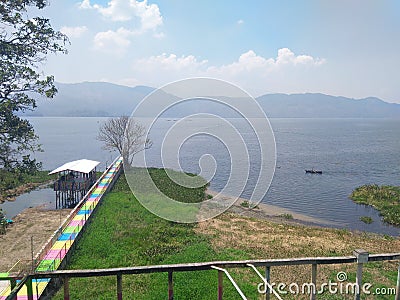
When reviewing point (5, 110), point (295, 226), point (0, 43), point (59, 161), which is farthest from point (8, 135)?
point (59, 161)

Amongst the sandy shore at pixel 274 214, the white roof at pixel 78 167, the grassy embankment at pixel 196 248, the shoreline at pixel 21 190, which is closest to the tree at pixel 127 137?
the white roof at pixel 78 167

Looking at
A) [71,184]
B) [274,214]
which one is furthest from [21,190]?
[274,214]

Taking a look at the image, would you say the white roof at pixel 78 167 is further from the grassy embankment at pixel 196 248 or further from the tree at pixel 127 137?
the tree at pixel 127 137

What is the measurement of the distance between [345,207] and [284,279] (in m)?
18.6

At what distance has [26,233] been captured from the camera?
18359 mm

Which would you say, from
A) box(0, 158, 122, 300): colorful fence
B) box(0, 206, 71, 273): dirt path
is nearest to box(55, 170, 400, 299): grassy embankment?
box(0, 158, 122, 300): colorful fence

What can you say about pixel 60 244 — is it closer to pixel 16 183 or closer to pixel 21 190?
pixel 16 183

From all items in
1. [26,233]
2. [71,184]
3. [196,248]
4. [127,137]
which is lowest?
[26,233]

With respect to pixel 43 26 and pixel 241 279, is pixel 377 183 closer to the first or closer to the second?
pixel 241 279

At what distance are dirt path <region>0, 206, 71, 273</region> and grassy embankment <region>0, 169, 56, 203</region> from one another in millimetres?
2394

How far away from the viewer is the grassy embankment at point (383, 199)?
24.4 metres

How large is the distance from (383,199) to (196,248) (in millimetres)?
22324

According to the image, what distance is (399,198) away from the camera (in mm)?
28969

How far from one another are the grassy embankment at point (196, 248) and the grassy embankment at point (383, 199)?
18.3 ft
